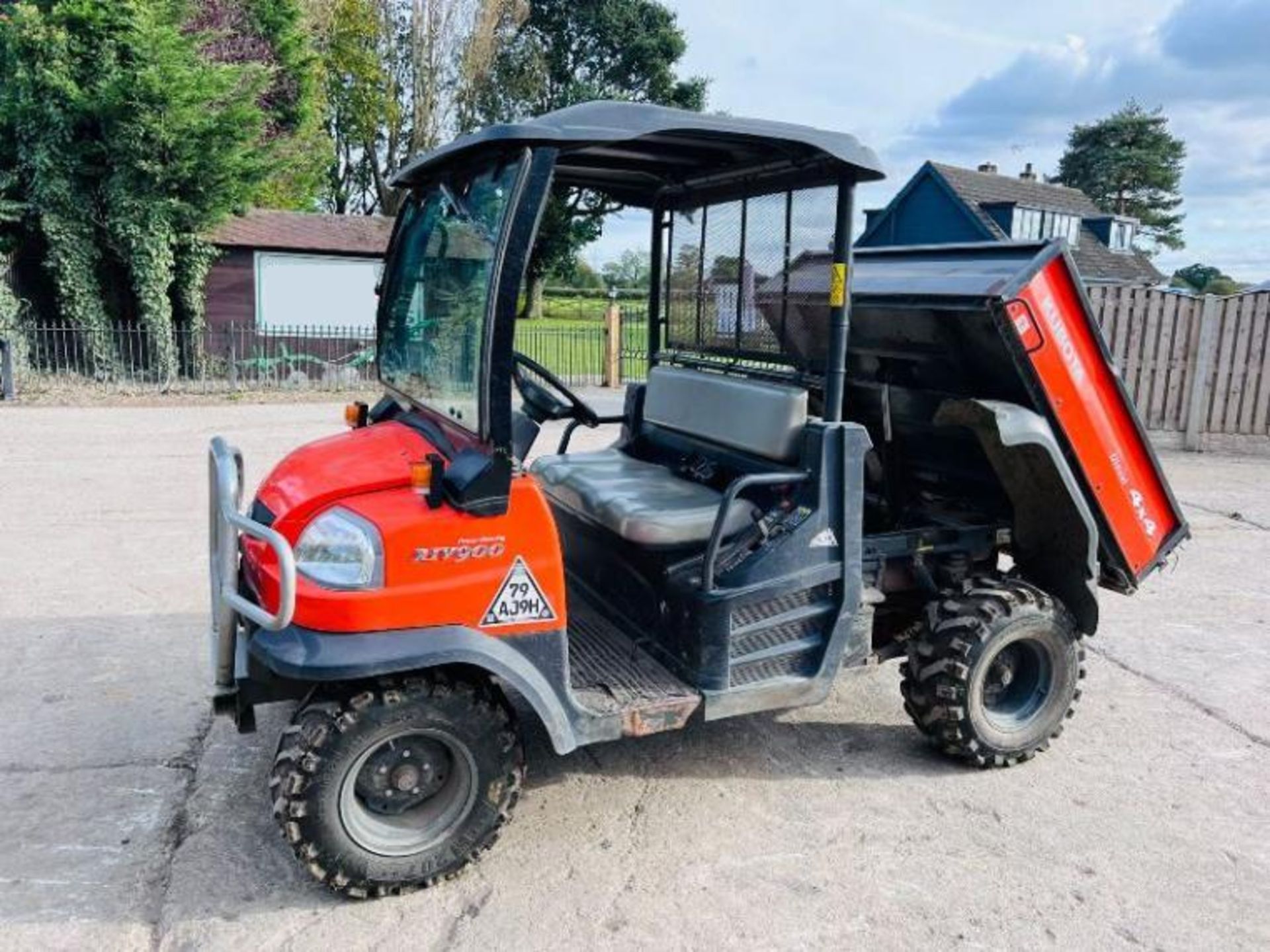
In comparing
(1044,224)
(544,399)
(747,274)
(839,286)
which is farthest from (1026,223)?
(544,399)

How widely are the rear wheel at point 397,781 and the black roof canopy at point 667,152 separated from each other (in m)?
1.60

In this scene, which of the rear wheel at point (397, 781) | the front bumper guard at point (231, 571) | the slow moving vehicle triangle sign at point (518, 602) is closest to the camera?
the front bumper guard at point (231, 571)

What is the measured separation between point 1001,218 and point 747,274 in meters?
27.0

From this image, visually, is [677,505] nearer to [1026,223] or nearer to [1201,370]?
[1201,370]

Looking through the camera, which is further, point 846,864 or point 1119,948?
point 846,864

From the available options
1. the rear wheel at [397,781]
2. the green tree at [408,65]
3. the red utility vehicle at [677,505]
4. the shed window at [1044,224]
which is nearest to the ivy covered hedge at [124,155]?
the green tree at [408,65]

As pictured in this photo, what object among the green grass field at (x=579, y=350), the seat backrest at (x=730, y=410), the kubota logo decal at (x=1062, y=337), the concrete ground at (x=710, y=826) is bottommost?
the concrete ground at (x=710, y=826)

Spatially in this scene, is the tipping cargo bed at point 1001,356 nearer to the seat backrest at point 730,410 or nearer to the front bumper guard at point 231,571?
the seat backrest at point 730,410

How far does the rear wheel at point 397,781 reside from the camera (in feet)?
8.96

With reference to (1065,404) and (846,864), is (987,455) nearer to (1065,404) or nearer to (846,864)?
(1065,404)

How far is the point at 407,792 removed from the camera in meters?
2.91

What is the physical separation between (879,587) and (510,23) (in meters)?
30.3

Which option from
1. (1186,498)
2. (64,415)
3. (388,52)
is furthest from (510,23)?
(1186,498)

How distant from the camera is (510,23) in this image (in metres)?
30.0
